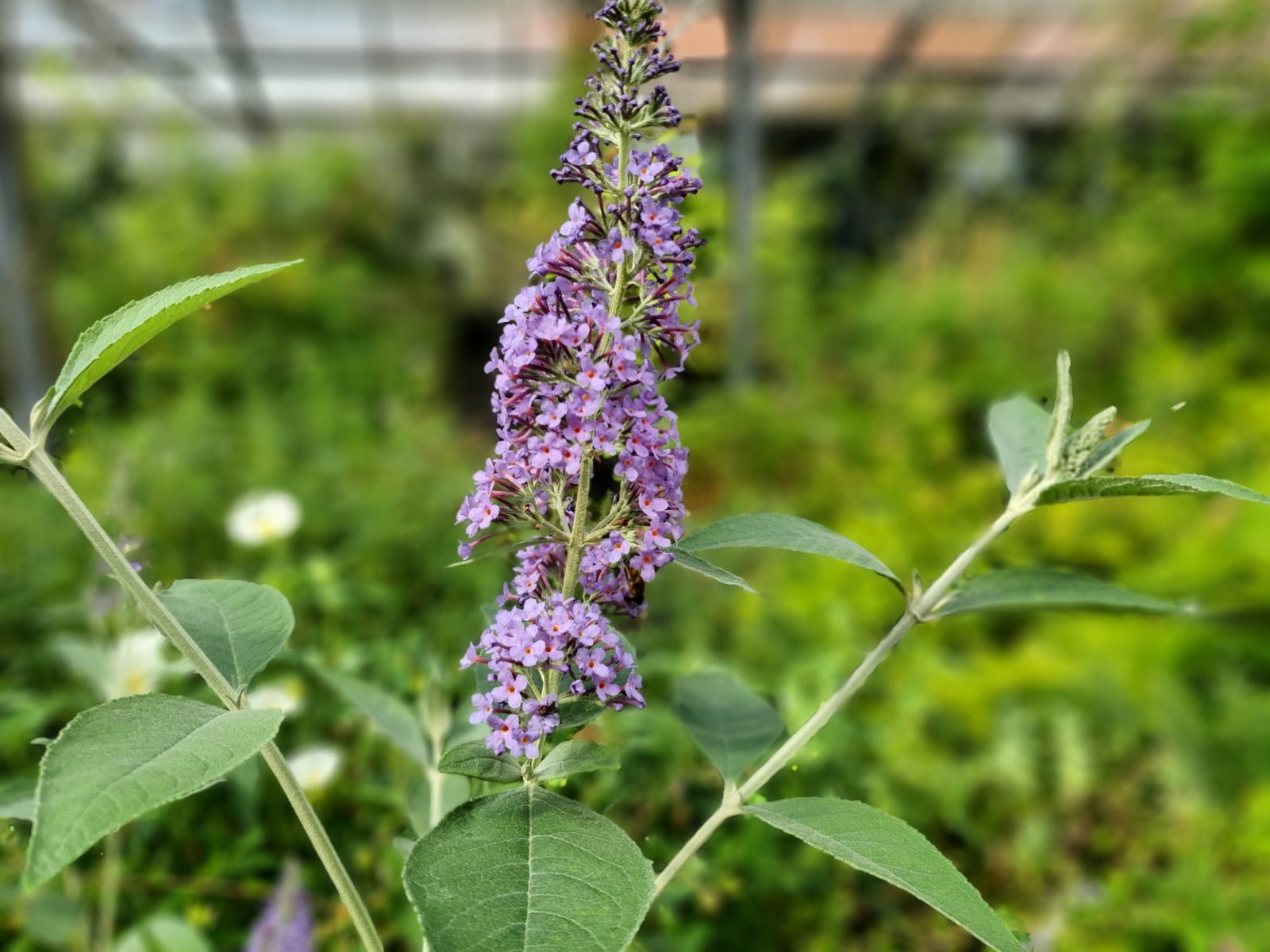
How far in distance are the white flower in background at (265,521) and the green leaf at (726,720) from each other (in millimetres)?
1369

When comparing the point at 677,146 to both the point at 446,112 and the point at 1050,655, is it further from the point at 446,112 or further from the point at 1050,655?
the point at 446,112

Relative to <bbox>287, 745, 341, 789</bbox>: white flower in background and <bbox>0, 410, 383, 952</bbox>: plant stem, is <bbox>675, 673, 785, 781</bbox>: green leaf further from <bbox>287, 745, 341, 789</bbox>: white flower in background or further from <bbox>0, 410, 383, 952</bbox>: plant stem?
<bbox>287, 745, 341, 789</bbox>: white flower in background

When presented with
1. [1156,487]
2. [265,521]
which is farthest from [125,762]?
[265,521]

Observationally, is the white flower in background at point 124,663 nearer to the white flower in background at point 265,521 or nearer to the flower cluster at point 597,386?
the white flower in background at point 265,521

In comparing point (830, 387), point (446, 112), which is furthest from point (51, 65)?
point (830, 387)

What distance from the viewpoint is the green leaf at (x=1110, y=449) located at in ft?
2.08

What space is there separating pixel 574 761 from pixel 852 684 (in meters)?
0.19

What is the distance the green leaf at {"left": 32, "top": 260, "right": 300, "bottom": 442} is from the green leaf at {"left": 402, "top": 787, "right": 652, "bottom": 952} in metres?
0.32

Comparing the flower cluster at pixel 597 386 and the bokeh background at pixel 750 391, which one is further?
the bokeh background at pixel 750 391

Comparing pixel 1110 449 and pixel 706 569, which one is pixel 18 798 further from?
pixel 1110 449

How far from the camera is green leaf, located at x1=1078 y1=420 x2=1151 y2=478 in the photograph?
0.63 metres

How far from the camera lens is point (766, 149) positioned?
1005 cm

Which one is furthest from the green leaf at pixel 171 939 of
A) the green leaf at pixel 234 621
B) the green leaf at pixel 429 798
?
the green leaf at pixel 234 621

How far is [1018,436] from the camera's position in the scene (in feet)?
2.47
